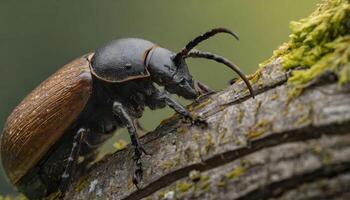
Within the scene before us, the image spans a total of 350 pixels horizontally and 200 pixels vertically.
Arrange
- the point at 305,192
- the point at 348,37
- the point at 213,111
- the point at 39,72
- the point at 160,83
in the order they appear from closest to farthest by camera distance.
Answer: the point at 305,192 → the point at 348,37 → the point at 213,111 → the point at 160,83 → the point at 39,72

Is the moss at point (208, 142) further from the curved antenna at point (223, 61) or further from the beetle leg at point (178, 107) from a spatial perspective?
the curved antenna at point (223, 61)

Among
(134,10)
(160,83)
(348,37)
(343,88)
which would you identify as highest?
(348,37)

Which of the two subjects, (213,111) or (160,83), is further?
(160,83)

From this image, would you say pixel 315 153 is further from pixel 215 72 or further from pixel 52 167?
pixel 215 72

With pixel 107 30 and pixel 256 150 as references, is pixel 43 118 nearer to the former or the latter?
pixel 256 150

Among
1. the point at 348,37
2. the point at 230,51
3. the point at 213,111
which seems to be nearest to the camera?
the point at 348,37

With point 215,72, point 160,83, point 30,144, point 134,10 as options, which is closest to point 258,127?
point 160,83

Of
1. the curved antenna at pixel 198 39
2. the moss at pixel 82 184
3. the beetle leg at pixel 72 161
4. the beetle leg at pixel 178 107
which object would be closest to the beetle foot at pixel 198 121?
the beetle leg at pixel 178 107
